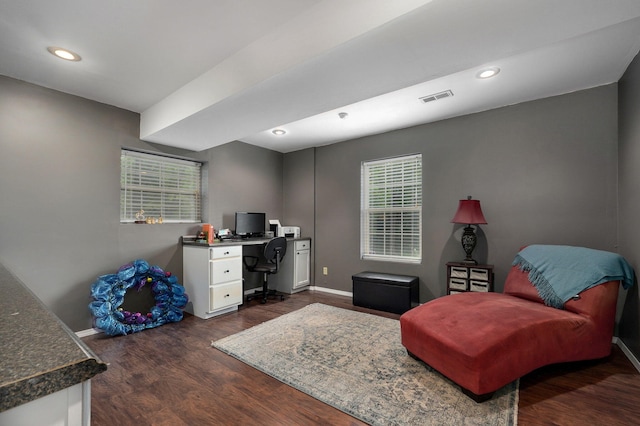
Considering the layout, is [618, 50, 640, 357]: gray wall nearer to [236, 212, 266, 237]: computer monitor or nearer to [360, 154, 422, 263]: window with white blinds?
[360, 154, 422, 263]: window with white blinds

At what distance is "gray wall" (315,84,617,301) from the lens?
2883mm

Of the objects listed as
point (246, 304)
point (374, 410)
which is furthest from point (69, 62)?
point (374, 410)

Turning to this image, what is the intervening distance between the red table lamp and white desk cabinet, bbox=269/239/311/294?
2.48 meters

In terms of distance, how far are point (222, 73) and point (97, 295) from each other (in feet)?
8.29

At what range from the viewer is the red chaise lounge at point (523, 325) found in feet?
Answer: 6.11

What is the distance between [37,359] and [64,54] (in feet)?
9.22

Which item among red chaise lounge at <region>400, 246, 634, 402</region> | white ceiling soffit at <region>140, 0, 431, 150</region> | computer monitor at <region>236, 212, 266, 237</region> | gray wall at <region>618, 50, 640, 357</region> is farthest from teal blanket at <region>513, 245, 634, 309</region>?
computer monitor at <region>236, 212, 266, 237</region>

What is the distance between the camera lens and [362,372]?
2236 mm

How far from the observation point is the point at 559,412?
180cm

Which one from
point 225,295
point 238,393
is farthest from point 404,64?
point 225,295

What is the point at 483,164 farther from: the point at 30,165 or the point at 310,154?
the point at 30,165

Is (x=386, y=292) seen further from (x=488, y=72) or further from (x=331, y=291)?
(x=488, y=72)

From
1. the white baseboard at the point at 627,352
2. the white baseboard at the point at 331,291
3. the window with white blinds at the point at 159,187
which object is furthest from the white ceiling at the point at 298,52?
the white baseboard at the point at 331,291

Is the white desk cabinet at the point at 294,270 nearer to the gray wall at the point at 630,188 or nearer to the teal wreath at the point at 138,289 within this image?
the teal wreath at the point at 138,289
